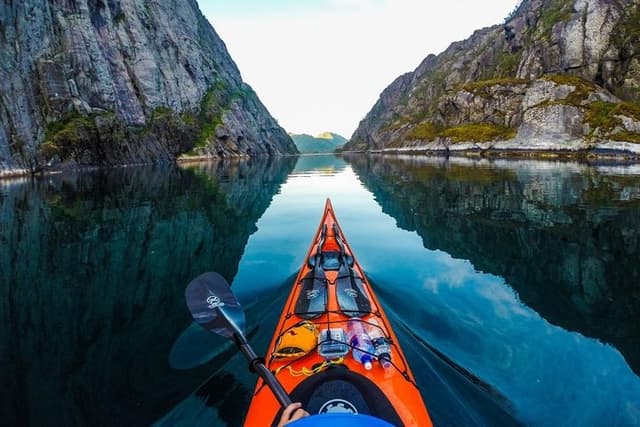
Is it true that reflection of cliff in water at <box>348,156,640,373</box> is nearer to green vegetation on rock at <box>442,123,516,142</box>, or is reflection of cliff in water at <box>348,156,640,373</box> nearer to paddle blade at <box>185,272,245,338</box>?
paddle blade at <box>185,272,245,338</box>

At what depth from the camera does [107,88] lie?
2795 inches

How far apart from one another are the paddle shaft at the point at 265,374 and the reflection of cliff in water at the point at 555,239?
7025mm

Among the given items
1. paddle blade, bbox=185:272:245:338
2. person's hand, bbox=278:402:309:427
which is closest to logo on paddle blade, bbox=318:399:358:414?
person's hand, bbox=278:402:309:427

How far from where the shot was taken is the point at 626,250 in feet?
43.4

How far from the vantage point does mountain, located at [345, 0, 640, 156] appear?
2493 inches

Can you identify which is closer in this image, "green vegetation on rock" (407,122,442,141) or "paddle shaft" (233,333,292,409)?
"paddle shaft" (233,333,292,409)

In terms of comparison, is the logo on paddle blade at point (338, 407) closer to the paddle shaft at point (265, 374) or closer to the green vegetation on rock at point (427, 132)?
the paddle shaft at point (265, 374)

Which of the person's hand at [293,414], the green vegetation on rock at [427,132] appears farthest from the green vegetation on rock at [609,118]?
the person's hand at [293,414]

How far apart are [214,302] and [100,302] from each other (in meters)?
5.19

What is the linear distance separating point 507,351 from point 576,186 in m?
25.5

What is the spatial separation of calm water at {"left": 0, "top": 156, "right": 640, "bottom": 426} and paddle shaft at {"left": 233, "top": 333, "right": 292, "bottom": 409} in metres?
1.08

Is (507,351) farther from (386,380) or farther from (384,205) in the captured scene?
(384,205)

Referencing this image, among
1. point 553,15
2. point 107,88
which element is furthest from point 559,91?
point 107,88

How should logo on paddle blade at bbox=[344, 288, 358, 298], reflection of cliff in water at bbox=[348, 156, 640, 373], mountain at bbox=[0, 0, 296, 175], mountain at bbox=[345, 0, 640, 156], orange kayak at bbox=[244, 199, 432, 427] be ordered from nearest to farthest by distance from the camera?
orange kayak at bbox=[244, 199, 432, 427] < logo on paddle blade at bbox=[344, 288, 358, 298] < reflection of cliff in water at bbox=[348, 156, 640, 373] < mountain at bbox=[0, 0, 296, 175] < mountain at bbox=[345, 0, 640, 156]
